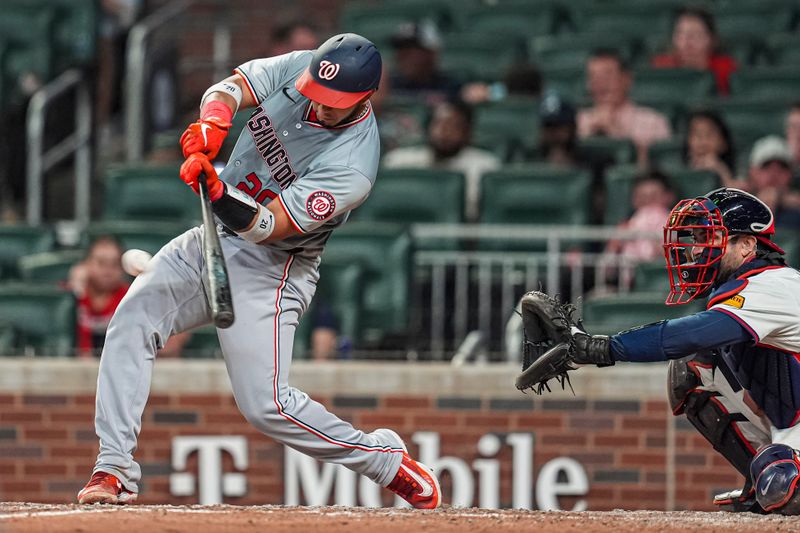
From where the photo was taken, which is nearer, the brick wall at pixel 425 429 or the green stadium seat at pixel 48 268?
the brick wall at pixel 425 429

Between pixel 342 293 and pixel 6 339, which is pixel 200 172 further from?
pixel 6 339

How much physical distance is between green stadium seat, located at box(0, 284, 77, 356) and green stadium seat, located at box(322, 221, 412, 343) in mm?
1425

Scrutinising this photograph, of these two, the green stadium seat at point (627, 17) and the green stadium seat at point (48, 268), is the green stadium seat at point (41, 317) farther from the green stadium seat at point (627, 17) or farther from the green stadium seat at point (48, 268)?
the green stadium seat at point (627, 17)

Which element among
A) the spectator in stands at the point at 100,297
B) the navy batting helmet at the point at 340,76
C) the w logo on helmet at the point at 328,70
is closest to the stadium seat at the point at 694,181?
the spectator in stands at the point at 100,297

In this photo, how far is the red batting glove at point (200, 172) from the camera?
4.64 m

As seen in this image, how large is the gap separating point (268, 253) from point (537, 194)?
12.0 ft

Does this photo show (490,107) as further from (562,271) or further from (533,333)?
(533,333)

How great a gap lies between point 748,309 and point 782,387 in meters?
0.37

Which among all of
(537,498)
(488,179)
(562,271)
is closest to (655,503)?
(537,498)

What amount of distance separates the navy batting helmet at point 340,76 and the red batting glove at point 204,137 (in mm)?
317

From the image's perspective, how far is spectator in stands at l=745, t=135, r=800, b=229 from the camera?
818cm

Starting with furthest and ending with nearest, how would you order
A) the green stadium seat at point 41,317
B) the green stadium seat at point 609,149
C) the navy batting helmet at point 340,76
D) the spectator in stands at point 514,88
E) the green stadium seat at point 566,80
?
the green stadium seat at point 566,80, the spectator in stands at point 514,88, the green stadium seat at point 609,149, the green stadium seat at point 41,317, the navy batting helmet at point 340,76

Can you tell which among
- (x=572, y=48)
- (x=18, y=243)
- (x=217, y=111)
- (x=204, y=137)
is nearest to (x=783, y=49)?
(x=572, y=48)

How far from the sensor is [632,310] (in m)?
7.24
